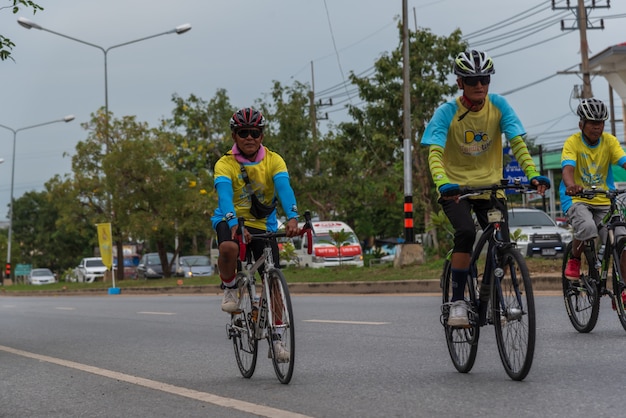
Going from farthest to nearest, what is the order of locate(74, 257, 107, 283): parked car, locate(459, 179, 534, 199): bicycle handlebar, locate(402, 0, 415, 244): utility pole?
locate(74, 257, 107, 283): parked car < locate(402, 0, 415, 244): utility pole < locate(459, 179, 534, 199): bicycle handlebar

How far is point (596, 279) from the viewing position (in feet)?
27.5

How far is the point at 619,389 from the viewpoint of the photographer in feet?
18.6

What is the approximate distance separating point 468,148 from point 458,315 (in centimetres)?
109

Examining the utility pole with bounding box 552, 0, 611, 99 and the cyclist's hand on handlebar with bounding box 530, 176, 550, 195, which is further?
the utility pole with bounding box 552, 0, 611, 99

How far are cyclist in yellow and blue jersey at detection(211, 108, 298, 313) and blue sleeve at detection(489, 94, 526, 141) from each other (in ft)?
4.87

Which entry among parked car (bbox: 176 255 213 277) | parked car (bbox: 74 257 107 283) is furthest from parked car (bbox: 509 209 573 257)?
parked car (bbox: 74 257 107 283)

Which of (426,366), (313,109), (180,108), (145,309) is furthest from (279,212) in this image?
(426,366)

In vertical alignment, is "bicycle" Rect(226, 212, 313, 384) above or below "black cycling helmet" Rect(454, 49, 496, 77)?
below

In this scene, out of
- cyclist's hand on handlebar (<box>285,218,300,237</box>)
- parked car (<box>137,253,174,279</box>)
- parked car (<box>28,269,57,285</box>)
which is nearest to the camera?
cyclist's hand on handlebar (<box>285,218,300,237</box>)

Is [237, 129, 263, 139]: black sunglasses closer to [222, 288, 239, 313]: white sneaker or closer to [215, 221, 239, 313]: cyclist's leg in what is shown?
[215, 221, 239, 313]: cyclist's leg

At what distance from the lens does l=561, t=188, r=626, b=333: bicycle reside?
26.7ft

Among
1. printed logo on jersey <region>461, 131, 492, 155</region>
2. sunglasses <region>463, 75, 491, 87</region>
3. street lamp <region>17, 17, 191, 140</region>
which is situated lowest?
printed logo on jersey <region>461, 131, 492, 155</region>

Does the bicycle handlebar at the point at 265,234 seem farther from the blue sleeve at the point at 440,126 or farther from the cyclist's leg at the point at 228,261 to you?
the blue sleeve at the point at 440,126

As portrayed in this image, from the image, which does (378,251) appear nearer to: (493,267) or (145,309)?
(145,309)
